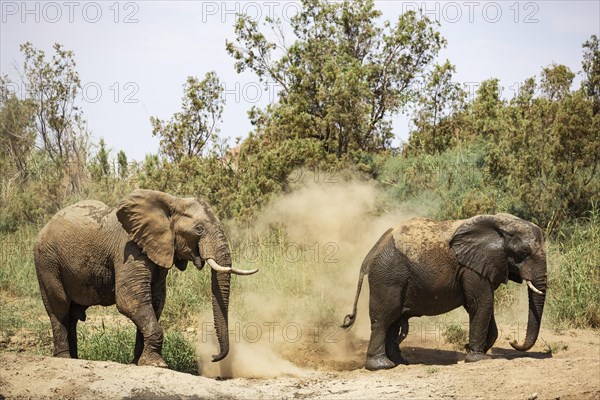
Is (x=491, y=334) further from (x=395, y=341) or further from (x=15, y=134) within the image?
(x=15, y=134)

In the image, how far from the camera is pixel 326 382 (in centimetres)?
1057

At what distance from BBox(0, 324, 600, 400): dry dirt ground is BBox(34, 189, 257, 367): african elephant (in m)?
0.85

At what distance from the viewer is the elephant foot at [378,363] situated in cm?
1112

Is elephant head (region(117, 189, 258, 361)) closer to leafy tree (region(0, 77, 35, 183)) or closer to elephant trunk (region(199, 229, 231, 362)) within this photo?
elephant trunk (region(199, 229, 231, 362))

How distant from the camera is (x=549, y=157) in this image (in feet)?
54.4

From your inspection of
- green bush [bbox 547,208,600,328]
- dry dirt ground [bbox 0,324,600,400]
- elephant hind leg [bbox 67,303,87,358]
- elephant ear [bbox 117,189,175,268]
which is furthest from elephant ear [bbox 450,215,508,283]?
elephant hind leg [bbox 67,303,87,358]

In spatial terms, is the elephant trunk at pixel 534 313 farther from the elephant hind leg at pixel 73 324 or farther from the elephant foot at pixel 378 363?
the elephant hind leg at pixel 73 324

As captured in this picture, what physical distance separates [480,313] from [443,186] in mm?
7014

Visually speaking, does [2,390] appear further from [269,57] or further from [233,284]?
[269,57]

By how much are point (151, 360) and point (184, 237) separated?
140 centimetres

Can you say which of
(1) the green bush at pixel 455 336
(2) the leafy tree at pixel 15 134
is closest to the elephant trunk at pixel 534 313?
(1) the green bush at pixel 455 336

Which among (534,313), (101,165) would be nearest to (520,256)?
(534,313)

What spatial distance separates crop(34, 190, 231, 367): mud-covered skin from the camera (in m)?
10.2

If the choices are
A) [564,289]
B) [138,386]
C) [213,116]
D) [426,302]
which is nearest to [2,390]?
[138,386]
